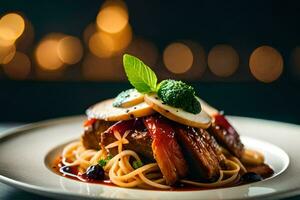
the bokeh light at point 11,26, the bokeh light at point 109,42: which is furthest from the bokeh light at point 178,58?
the bokeh light at point 11,26

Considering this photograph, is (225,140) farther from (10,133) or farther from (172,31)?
(172,31)

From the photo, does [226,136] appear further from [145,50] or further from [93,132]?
[145,50]


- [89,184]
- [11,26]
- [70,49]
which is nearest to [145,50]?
[70,49]

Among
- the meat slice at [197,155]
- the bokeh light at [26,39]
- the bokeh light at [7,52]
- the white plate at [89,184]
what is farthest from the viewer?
the bokeh light at [7,52]

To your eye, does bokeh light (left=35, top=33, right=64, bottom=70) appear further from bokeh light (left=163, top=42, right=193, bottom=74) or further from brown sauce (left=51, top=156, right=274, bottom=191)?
brown sauce (left=51, top=156, right=274, bottom=191)

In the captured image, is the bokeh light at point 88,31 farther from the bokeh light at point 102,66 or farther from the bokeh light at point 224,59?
the bokeh light at point 224,59
